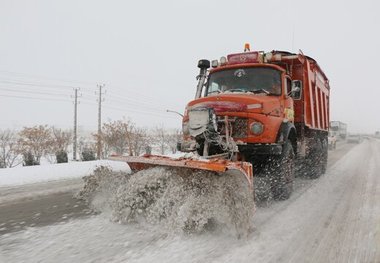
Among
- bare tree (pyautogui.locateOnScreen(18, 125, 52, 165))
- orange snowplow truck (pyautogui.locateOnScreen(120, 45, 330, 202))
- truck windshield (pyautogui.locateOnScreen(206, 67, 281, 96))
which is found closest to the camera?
orange snowplow truck (pyautogui.locateOnScreen(120, 45, 330, 202))

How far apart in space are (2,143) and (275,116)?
69.2 ft

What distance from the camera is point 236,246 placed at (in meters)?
3.66

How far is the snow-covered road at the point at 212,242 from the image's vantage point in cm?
335

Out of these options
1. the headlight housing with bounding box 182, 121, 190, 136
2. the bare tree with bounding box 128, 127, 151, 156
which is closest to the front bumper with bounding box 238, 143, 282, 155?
the headlight housing with bounding box 182, 121, 190, 136

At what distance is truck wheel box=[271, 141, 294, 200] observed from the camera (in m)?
5.80

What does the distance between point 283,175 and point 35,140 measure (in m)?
20.9

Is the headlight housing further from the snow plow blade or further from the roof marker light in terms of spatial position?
the roof marker light

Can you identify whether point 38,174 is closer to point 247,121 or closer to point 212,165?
point 247,121

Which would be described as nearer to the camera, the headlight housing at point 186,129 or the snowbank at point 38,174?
the headlight housing at point 186,129

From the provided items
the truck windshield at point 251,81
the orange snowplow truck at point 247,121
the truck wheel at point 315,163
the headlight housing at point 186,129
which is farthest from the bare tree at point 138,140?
the headlight housing at point 186,129

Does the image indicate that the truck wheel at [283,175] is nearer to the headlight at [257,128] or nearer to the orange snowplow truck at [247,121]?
the orange snowplow truck at [247,121]

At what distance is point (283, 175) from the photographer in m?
5.89

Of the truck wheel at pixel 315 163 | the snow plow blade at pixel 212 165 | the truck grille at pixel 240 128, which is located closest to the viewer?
the snow plow blade at pixel 212 165

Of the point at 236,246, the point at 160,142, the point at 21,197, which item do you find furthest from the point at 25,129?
the point at 236,246
